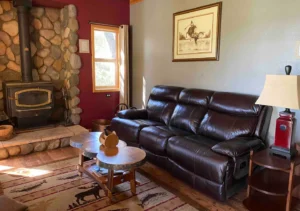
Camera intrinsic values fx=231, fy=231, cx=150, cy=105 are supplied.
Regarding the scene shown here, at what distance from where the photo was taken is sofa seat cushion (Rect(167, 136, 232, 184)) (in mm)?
2092

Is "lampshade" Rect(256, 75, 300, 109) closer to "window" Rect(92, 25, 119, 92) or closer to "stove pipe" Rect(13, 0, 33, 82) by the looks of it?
"window" Rect(92, 25, 119, 92)

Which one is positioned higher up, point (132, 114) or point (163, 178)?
point (132, 114)

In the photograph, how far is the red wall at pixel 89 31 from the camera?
4012 mm

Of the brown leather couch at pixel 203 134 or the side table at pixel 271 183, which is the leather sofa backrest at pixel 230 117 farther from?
the side table at pixel 271 183

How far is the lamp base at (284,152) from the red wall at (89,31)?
3.16 metres

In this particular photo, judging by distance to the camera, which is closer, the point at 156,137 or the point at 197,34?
the point at 156,137

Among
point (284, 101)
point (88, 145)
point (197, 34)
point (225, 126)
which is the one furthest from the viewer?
point (197, 34)

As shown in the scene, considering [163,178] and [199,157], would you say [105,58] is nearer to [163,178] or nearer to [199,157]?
[163,178]

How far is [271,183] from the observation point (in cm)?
212

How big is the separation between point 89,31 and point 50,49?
0.77 metres

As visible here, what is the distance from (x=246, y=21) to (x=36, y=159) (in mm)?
3222

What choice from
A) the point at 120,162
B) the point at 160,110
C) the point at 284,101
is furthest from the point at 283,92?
the point at 160,110

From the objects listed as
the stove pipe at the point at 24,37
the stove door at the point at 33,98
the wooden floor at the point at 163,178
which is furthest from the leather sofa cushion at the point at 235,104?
the stove pipe at the point at 24,37

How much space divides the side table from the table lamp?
92 mm
